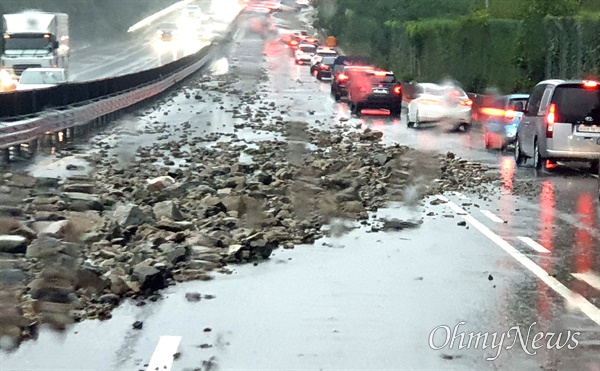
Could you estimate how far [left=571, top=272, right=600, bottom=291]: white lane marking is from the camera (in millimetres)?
11203

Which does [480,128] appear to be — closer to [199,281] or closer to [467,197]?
[467,197]

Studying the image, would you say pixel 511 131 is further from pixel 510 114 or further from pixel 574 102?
pixel 574 102

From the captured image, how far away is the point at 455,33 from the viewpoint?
5709 centimetres

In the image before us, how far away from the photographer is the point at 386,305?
10.1 metres

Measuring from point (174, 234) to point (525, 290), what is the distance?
4.31 meters

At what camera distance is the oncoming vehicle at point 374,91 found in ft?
140

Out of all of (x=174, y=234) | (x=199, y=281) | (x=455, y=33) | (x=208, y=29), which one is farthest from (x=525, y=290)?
(x=208, y=29)

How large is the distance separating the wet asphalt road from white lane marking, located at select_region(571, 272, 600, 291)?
3 cm

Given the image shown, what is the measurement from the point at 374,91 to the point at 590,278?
31.7m

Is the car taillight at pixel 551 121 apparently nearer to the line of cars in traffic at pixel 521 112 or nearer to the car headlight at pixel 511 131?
the line of cars in traffic at pixel 521 112

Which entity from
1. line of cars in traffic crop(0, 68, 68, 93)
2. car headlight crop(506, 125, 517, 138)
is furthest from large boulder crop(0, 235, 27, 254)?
line of cars in traffic crop(0, 68, 68, 93)

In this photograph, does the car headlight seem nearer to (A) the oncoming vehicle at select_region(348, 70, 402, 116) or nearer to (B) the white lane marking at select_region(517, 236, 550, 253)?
(A) the oncoming vehicle at select_region(348, 70, 402, 116)

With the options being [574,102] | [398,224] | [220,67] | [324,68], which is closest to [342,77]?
[324,68]

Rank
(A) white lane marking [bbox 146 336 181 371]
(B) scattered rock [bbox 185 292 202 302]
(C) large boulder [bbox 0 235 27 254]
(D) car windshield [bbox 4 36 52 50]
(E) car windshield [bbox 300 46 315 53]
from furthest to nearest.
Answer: (E) car windshield [bbox 300 46 315 53]
(D) car windshield [bbox 4 36 52 50]
(C) large boulder [bbox 0 235 27 254]
(B) scattered rock [bbox 185 292 202 302]
(A) white lane marking [bbox 146 336 181 371]
